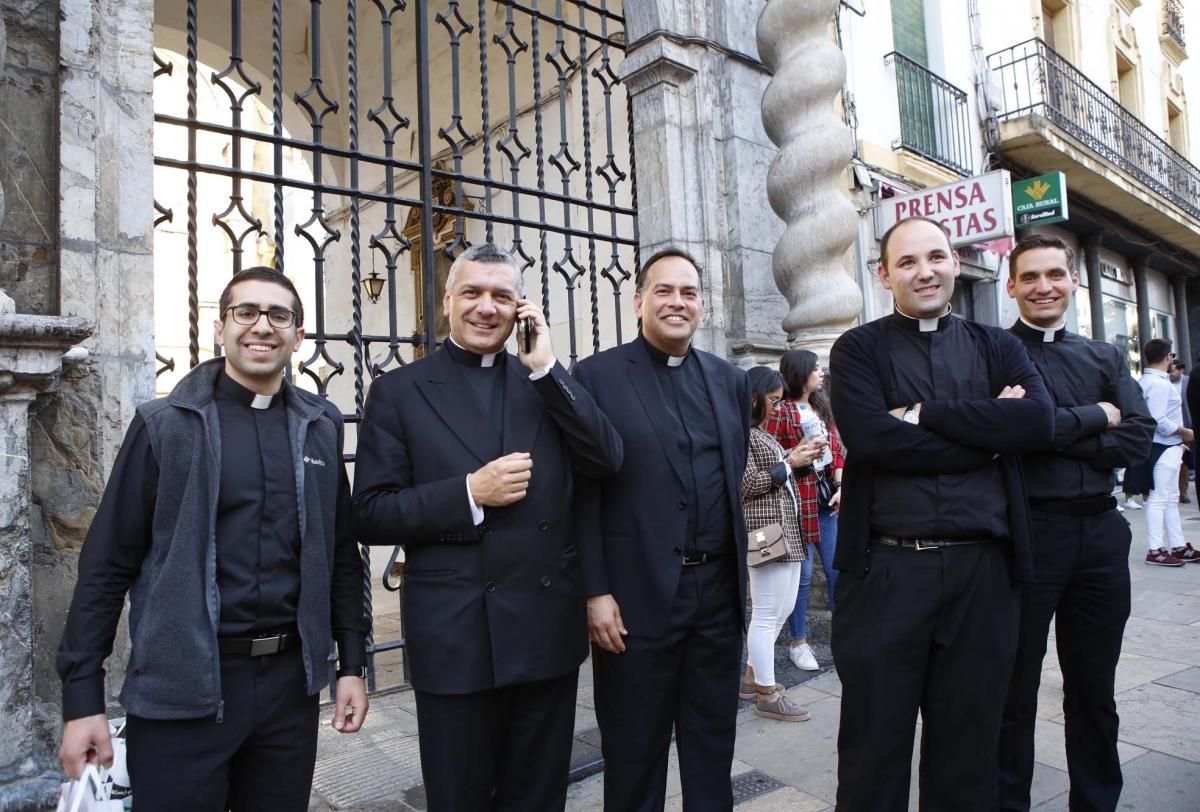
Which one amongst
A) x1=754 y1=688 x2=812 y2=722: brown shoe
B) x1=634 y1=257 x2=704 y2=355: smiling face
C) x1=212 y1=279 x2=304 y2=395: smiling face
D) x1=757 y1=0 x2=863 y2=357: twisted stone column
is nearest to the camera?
x1=212 y1=279 x2=304 y2=395: smiling face

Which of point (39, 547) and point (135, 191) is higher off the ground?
point (135, 191)

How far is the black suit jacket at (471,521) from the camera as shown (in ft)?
6.55

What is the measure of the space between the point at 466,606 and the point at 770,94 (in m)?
4.52

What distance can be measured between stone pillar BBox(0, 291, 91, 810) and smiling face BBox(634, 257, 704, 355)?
1.80 m

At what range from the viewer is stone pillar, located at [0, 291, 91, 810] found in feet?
8.04

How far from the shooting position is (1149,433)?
8.87ft

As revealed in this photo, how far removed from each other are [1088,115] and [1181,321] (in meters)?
7.34

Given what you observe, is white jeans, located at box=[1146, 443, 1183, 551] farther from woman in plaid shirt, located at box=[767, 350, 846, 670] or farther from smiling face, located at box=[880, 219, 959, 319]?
smiling face, located at box=[880, 219, 959, 319]

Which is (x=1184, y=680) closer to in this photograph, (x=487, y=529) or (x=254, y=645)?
(x=487, y=529)

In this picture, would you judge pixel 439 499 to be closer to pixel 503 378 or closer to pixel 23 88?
pixel 503 378

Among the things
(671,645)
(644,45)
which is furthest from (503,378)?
(644,45)

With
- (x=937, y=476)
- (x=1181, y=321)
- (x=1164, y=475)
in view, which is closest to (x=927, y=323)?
(x=937, y=476)

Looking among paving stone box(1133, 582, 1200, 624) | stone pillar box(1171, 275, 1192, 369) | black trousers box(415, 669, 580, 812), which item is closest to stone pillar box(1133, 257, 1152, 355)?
stone pillar box(1171, 275, 1192, 369)

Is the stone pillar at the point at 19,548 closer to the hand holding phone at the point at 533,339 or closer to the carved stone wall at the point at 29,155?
the carved stone wall at the point at 29,155
